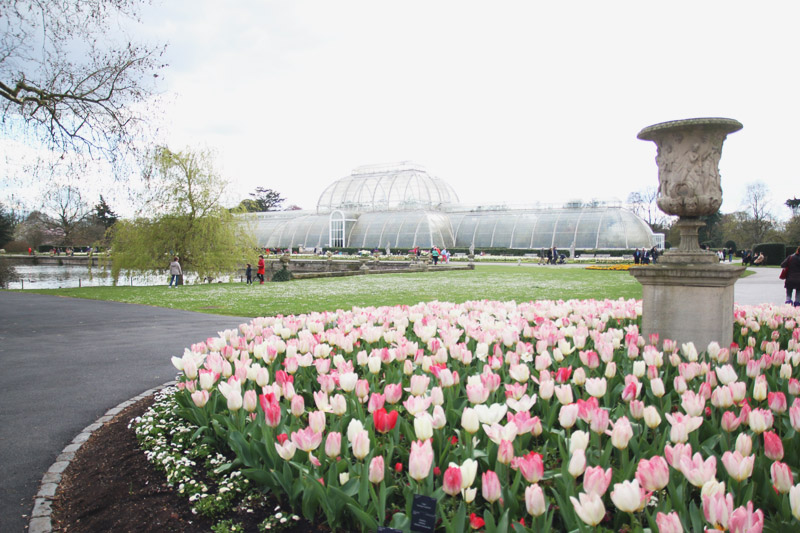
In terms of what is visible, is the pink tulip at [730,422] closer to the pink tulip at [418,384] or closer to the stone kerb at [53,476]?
the pink tulip at [418,384]

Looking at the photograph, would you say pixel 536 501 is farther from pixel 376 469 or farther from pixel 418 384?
pixel 418 384

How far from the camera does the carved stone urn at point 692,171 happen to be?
5.22 m

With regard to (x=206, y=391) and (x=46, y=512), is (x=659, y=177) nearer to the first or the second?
(x=206, y=391)

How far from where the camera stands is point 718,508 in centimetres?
183

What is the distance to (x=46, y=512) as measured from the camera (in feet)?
11.0

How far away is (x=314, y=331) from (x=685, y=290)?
385cm

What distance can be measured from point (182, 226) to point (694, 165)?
24.9m

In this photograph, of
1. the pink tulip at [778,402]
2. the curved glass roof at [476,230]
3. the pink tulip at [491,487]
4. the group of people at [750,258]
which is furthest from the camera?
the curved glass roof at [476,230]

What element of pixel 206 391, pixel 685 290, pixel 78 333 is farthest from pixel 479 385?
pixel 78 333

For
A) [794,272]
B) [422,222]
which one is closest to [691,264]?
[794,272]

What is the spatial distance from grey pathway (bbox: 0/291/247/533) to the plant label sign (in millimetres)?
2654

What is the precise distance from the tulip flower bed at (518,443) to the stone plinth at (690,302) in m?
0.34

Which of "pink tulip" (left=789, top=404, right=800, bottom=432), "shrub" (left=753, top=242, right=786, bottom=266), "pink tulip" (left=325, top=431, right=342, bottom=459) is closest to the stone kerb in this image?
"pink tulip" (left=325, top=431, right=342, bottom=459)

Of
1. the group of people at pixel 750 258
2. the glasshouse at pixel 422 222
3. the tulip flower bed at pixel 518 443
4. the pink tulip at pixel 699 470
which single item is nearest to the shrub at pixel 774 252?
the group of people at pixel 750 258
